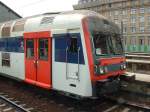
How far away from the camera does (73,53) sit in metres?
9.50

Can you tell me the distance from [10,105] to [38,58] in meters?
1.93

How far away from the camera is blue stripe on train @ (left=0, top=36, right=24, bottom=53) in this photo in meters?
12.5

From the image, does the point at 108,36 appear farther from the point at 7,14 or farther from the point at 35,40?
the point at 7,14

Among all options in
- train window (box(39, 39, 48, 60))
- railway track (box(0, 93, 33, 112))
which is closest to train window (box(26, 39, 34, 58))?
train window (box(39, 39, 48, 60))

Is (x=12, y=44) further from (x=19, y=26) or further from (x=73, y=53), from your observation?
(x=73, y=53)

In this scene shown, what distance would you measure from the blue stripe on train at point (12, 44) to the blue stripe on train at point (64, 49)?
2674 millimetres

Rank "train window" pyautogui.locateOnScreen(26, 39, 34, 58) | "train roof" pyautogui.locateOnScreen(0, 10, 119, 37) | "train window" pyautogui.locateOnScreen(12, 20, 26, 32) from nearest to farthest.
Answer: "train roof" pyautogui.locateOnScreen(0, 10, 119, 37)
"train window" pyautogui.locateOnScreen(26, 39, 34, 58)
"train window" pyautogui.locateOnScreen(12, 20, 26, 32)

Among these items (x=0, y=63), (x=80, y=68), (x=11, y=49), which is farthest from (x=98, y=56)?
(x=0, y=63)

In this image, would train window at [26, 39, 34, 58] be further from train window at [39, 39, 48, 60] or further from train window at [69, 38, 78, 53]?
train window at [69, 38, 78, 53]

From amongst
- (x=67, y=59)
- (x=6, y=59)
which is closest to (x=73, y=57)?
(x=67, y=59)

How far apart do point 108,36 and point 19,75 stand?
448 centimetres

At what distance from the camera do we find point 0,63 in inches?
583

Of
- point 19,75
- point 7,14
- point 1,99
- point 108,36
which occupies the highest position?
point 7,14

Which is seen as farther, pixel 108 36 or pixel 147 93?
pixel 147 93
